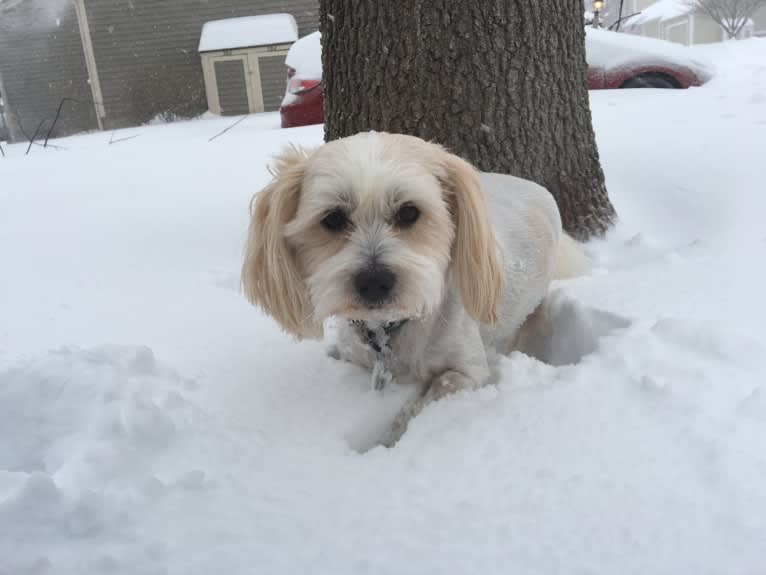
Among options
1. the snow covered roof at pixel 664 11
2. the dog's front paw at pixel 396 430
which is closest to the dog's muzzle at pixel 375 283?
the dog's front paw at pixel 396 430

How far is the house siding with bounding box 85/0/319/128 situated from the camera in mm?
18078

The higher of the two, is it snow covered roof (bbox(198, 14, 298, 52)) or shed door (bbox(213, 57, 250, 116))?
snow covered roof (bbox(198, 14, 298, 52))

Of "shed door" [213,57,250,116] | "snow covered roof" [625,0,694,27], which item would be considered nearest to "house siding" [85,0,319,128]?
"shed door" [213,57,250,116]

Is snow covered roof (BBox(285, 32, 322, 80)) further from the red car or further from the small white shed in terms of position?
the small white shed

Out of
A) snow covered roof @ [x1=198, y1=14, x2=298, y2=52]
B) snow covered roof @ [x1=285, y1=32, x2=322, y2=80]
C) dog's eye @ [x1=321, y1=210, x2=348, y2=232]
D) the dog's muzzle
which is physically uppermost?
snow covered roof @ [x1=198, y1=14, x2=298, y2=52]

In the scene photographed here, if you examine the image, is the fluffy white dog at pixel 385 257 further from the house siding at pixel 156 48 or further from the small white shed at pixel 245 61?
the house siding at pixel 156 48

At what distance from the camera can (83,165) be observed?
5914 mm

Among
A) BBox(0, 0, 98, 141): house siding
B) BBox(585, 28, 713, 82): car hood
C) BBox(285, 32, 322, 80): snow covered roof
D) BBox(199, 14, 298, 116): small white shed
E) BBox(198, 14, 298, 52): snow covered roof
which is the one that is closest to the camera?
BBox(585, 28, 713, 82): car hood

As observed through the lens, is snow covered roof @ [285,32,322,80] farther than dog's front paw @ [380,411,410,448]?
Yes

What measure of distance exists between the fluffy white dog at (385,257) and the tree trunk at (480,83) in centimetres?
122

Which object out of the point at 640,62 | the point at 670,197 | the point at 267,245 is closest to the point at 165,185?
the point at 267,245

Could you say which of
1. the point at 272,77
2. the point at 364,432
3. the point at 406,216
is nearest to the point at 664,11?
the point at 272,77

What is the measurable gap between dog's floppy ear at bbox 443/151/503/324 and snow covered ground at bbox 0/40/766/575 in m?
0.33

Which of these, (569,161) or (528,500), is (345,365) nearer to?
(528,500)
